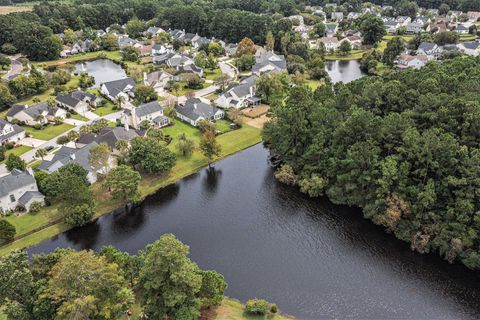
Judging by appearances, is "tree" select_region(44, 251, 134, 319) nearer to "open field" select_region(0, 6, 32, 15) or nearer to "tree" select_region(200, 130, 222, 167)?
"tree" select_region(200, 130, 222, 167)

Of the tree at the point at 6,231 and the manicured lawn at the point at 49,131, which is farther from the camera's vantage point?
the manicured lawn at the point at 49,131

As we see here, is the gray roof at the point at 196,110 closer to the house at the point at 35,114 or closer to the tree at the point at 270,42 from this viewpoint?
the house at the point at 35,114

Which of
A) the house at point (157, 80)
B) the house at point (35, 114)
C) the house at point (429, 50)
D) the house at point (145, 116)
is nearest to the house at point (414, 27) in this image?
the house at point (429, 50)

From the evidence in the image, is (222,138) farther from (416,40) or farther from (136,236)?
(416,40)

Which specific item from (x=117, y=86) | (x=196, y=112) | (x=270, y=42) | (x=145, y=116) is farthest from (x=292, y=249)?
(x=270, y=42)

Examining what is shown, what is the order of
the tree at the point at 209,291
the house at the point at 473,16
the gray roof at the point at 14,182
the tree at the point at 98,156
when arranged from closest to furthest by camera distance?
1. the tree at the point at 209,291
2. the gray roof at the point at 14,182
3. the tree at the point at 98,156
4. the house at the point at 473,16

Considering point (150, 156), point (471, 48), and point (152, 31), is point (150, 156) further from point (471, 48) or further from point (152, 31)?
point (152, 31)

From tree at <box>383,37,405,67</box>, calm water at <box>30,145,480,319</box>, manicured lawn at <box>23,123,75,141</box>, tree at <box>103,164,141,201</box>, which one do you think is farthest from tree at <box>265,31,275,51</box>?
tree at <box>103,164,141,201</box>
